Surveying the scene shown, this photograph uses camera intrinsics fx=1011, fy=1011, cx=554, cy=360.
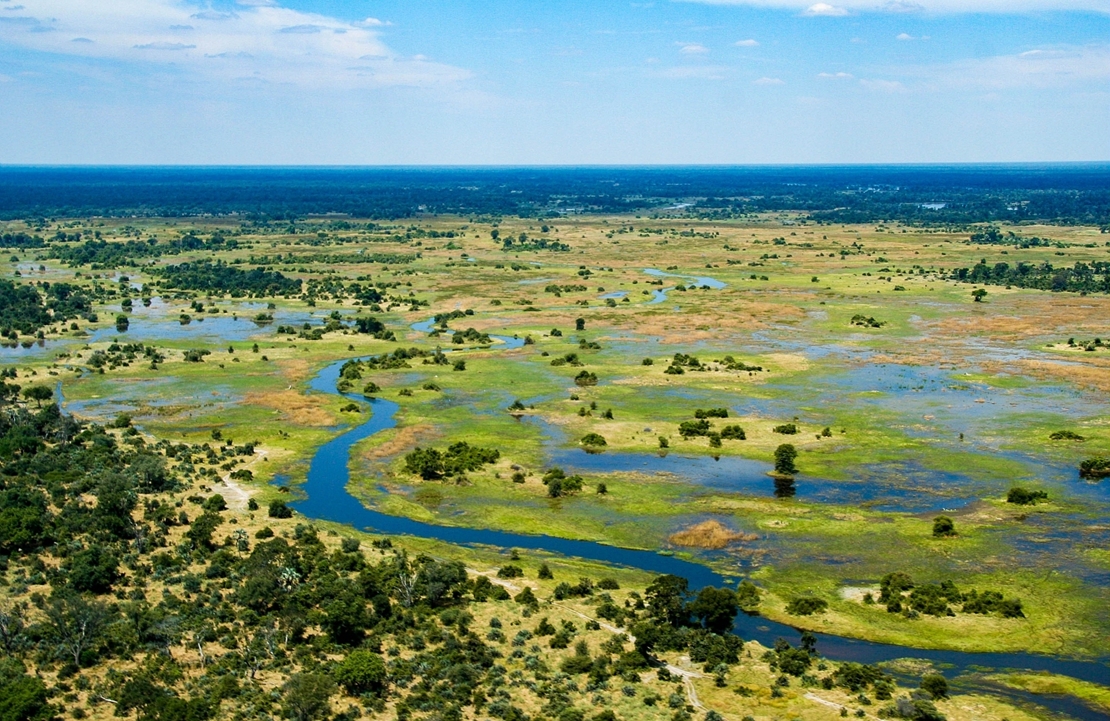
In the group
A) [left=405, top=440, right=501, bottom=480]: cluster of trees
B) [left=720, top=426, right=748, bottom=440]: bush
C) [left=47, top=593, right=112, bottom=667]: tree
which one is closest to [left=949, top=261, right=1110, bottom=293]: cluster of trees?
[left=720, top=426, right=748, bottom=440]: bush

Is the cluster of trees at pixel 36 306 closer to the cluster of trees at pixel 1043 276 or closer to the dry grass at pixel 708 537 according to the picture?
the dry grass at pixel 708 537

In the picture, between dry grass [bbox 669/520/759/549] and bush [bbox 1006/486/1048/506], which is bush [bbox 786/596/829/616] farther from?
bush [bbox 1006/486/1048/506]

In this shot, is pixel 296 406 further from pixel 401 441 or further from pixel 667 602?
pixel 667 602

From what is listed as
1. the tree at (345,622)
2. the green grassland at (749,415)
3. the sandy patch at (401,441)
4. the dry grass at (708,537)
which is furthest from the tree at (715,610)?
the sandy patch at (401,441)

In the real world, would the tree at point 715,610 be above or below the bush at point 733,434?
below

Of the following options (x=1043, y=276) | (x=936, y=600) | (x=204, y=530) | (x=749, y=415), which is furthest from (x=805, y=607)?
(x=1043, y=276)

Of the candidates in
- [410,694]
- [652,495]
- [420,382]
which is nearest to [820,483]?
[652,495]
